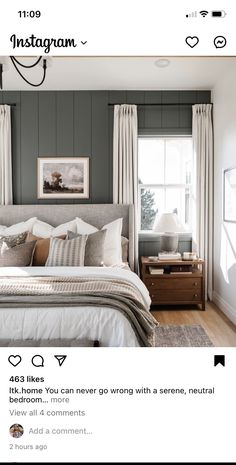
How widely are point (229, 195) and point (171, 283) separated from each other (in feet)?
3.16

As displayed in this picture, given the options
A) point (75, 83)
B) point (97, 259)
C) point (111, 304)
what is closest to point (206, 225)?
point (97, 259)

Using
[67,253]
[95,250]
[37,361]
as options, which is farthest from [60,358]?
[95,250]

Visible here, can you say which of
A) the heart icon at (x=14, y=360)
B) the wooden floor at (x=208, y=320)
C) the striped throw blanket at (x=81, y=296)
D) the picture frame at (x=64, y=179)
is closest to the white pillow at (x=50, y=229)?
the picture frame at (x=64, y=179)

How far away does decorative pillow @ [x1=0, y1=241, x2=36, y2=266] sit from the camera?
2.69 m

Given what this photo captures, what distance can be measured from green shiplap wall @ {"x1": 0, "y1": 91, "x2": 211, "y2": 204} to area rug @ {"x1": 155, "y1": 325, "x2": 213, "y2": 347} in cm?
154

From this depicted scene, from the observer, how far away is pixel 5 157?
11.9 feet

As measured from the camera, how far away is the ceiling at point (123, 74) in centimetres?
292

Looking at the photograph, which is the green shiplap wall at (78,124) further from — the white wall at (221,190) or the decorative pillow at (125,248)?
the decorative pillow at (125,248)

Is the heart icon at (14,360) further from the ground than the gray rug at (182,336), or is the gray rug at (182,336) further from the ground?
the heart icon at (14,360)

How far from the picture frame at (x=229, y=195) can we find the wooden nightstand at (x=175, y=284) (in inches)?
21.1

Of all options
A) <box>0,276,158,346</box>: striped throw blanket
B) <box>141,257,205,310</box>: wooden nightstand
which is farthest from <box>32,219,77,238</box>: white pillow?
<box>0,276,158,346</box>: striped throw blanket
